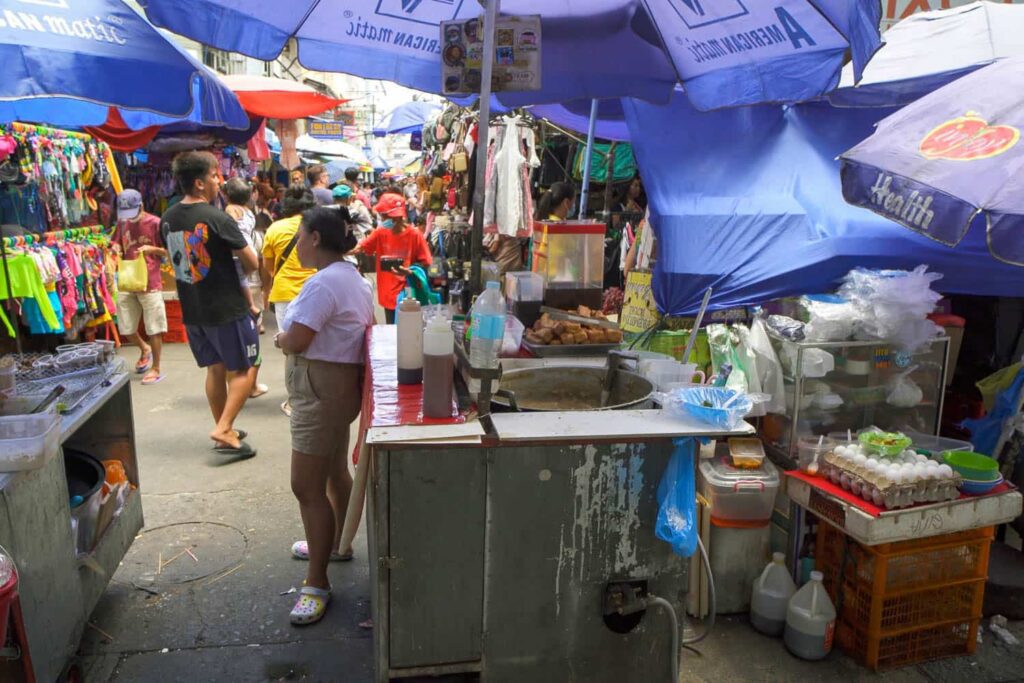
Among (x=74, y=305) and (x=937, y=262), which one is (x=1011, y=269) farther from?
(x=74, y=305)

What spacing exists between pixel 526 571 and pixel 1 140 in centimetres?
563

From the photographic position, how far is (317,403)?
326 cm

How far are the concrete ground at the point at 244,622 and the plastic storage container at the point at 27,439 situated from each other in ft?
3.89

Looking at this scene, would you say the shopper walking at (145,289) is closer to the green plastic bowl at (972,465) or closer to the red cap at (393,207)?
A: the red cap at (393,207)

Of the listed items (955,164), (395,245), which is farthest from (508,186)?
(955,164)

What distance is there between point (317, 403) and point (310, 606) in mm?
1018

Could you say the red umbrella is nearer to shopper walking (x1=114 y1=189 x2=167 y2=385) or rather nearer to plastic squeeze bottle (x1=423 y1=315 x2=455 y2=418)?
shopper walking (x1=114 y1=189 x2=167 y2=385)

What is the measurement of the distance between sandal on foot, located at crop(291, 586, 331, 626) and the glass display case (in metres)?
2.46

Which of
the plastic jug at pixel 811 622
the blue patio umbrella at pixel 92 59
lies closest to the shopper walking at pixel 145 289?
the blue patio umbrella at pixel 92 59

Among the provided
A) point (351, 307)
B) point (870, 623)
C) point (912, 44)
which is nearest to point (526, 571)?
point (351, 307)

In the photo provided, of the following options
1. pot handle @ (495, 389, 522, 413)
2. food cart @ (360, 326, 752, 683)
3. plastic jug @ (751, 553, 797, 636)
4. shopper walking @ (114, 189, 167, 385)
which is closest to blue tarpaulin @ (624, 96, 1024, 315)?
plastic jug @ (751, 553, 797, 636)

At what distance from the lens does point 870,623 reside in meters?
3.21

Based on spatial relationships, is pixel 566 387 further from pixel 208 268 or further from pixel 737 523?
pixel 208 268

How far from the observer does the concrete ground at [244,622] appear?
3.17 m
